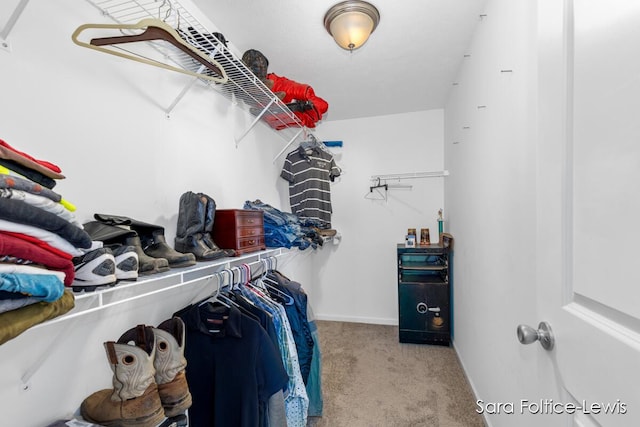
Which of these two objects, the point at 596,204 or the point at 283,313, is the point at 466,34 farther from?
the point at 283,313

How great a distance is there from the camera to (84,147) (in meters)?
0.96

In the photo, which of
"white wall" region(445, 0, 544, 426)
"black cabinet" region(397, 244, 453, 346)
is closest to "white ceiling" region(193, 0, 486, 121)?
"white wall" region(445, 0, 544, 426)

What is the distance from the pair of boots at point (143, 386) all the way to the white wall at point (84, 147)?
13cm

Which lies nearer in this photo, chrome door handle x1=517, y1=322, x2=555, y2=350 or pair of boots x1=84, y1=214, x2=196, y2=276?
chrome door handle x1=517, y1=322, x2=555, y2=350

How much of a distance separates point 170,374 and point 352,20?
6.01 feet

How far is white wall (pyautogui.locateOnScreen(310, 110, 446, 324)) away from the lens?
310 cm

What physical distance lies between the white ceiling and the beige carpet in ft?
7.99

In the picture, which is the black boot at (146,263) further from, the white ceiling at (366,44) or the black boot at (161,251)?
the white ceiling at (366,44)

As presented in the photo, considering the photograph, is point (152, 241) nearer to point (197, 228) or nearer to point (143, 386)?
point (197, 228)

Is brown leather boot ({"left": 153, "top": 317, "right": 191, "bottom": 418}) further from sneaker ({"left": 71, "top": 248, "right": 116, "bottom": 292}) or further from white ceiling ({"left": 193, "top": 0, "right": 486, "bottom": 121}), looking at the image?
white ceiling ({"left": 193, "top": 0, "right": 486, "bottom": 121})

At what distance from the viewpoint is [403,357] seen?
2.43m

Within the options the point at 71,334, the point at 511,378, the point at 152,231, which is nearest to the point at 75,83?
the point at 152,231

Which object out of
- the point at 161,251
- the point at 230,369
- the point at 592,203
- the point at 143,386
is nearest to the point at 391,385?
the point at 230,369

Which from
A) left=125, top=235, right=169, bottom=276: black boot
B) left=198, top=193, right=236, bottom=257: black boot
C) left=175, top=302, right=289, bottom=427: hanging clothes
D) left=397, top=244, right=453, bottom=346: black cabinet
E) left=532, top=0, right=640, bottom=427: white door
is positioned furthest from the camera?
left=397, top=244, right=453, bottom=346: black cabinet
